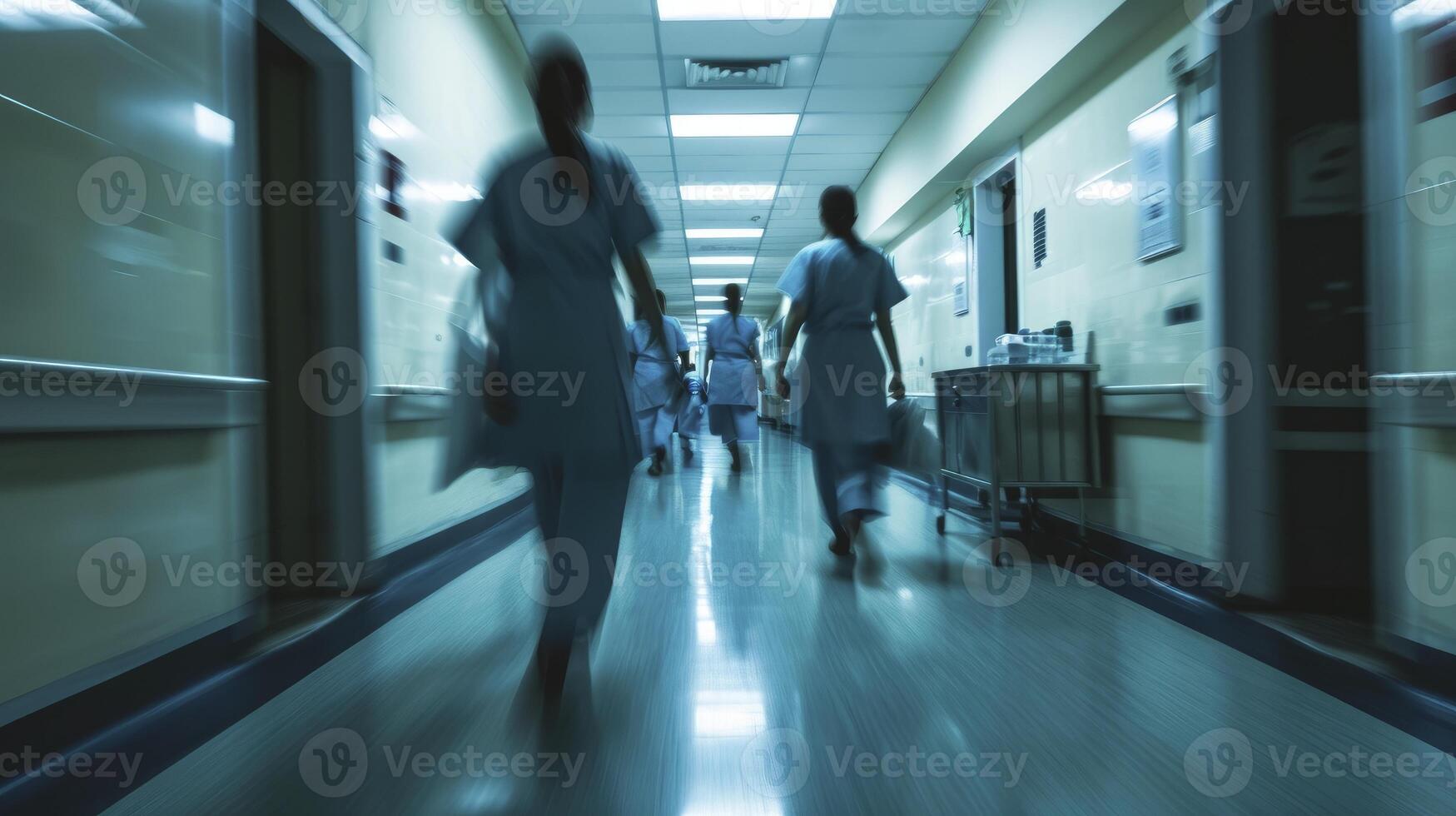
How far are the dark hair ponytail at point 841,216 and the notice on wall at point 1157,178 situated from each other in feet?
3.83

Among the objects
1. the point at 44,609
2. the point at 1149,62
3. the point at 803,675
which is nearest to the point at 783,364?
the point at 803,675

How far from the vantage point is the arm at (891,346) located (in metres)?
3.28

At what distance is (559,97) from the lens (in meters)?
1.63

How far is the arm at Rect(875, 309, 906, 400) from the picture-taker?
3.28 meters

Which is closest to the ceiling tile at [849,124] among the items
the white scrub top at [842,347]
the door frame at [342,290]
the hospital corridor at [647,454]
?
the hospital corridor at [647,454]

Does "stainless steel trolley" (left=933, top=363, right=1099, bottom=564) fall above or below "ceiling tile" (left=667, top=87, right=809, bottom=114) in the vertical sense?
below

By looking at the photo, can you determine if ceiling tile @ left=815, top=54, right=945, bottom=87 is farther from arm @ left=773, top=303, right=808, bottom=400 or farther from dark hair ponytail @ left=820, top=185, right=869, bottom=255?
arm @ left=773, top=303, right=808, bottom=400

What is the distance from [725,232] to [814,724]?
8743mm

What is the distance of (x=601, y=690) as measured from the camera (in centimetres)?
173

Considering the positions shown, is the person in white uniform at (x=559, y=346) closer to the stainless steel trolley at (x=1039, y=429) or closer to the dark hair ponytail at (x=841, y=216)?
the dark hair ponytail at (x=841, y=216)

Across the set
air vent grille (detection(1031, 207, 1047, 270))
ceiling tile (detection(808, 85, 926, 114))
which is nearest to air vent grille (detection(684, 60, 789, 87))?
ceiling tile (detection(808, 85, 926, 114))

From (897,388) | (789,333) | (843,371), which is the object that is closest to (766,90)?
(789,333)

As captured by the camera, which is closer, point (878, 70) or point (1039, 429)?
point (1039, 429)

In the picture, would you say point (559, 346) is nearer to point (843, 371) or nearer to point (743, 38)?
point (843, 371)
